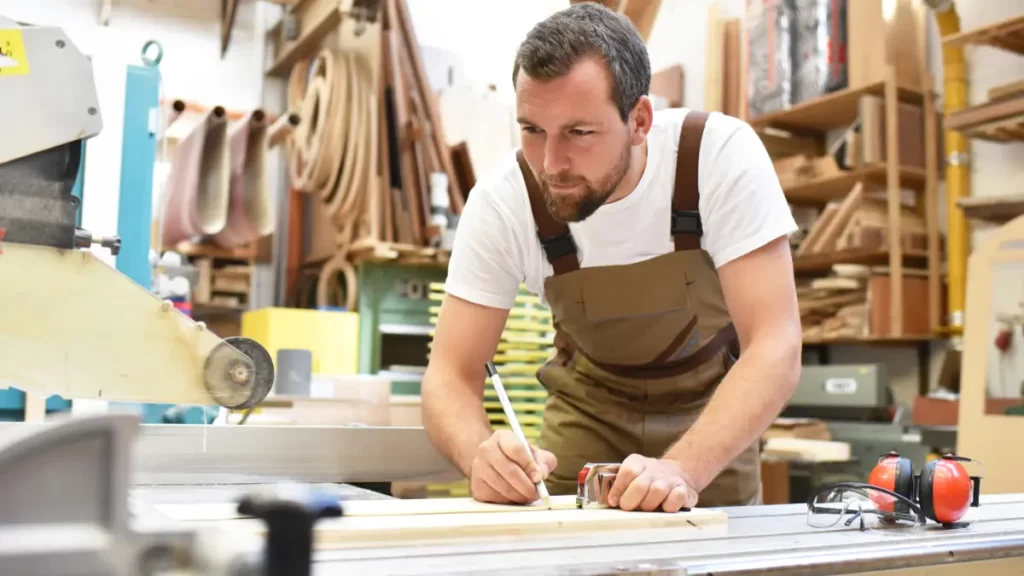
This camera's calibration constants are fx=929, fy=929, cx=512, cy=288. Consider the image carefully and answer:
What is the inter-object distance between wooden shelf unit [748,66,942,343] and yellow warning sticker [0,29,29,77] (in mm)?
3638

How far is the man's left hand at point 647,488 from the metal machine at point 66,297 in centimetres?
47

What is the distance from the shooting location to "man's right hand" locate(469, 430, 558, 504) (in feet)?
3.98

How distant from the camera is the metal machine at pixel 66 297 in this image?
1.10 m

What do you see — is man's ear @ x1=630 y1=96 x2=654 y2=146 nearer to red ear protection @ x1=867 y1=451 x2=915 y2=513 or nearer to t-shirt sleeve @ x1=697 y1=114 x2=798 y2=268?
t-shirt sleeve @ x1=697 y1=114 x2=798 y2=268

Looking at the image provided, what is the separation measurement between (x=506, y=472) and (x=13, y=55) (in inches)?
32.1

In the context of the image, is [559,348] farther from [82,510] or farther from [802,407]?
[802,407]

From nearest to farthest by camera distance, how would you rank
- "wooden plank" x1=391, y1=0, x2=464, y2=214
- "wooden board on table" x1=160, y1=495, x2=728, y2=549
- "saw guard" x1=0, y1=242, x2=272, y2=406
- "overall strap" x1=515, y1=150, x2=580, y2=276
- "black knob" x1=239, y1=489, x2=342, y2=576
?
"black knob" x1=239, y1=489, x2=342, y2=576
"wooden board on table" x1=160, y1=495, x2=728, y2=549
"saw guard" x1=0, y1=242, x2=272, y2=406
"overall strap" x1=515, y1=150, x2=580, y2=276
"wooden plank" x1=391, y1=0, x2=464, y2=214

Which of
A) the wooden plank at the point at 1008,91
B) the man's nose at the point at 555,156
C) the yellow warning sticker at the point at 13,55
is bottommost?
the man's nose at the point at 555,156

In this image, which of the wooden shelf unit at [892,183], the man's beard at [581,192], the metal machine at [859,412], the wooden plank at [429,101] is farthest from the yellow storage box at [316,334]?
the man's beard at [581,192]

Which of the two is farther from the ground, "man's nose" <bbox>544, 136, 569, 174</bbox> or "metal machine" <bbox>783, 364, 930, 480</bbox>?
"man's nose" <bbox>544, 136, 569, 174</bbox>

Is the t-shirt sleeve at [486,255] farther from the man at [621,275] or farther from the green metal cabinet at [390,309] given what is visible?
the green metal cabinet at [390,309]

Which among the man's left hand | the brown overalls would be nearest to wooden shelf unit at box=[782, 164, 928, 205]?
the brown overalls

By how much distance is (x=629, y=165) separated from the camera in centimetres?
161

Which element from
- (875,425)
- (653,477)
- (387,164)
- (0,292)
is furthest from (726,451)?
(387,164)
